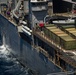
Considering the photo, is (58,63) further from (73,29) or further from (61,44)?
(73,29)

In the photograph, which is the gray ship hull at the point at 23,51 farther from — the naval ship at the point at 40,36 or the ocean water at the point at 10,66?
the ocean water at the point at 10,66

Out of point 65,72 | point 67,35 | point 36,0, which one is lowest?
point 65,72

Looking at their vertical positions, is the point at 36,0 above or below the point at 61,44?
above

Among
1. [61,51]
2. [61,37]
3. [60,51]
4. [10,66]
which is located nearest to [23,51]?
[10,66]

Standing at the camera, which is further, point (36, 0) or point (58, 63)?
point (36, 0)

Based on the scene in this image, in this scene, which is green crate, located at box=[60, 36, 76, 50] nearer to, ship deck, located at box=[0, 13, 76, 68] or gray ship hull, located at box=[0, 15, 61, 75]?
ship deck, located at box=[0, 13, 76, 68]

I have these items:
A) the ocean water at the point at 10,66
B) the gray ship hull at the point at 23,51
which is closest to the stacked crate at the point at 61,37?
the gray ship hull at the point at 23,51

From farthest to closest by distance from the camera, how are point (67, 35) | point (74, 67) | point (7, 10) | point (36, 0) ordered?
point (7, 10), point (36, 0), point (67, 35), point (74, 67)

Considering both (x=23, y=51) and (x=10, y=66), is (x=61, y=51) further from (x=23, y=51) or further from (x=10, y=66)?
(x=10, y=66)

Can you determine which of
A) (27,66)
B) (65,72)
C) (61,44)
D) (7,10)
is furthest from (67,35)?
(7,10)
